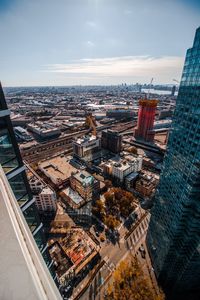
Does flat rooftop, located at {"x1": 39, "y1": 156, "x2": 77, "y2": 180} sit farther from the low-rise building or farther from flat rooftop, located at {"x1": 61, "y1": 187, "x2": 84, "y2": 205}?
the low-rise building

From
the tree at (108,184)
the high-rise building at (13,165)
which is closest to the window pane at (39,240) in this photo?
the high-rise building at (13,165)

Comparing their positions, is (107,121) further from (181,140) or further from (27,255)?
(27,255)

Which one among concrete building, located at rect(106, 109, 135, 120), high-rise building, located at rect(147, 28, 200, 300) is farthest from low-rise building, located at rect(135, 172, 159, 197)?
concrete building, located at rect(106, 109, 135, 120)

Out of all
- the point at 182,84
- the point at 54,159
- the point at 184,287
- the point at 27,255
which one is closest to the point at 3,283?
the point at 27,255

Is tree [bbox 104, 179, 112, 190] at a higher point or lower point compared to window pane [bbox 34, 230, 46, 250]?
lower

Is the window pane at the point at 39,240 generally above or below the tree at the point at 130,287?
above

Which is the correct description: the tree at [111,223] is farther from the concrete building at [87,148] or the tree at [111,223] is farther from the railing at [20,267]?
the railing at [20,267]
